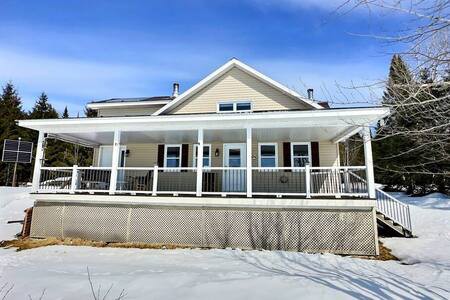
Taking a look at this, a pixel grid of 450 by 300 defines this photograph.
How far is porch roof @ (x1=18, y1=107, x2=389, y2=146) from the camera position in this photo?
9953 millimetres

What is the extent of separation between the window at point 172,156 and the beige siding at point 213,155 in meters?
0.51

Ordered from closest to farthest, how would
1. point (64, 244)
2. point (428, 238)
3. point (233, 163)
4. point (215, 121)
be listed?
point (64, 244) < point (215, 121) < point (428, 238) < point (233, 163)

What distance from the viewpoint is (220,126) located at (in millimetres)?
10844

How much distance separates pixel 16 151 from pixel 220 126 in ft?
62.0

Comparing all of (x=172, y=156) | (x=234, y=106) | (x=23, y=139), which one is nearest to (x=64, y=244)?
(x=172, y=156)

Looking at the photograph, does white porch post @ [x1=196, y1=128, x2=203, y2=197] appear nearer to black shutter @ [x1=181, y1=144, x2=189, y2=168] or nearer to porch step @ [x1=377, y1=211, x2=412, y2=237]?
black shutter @ [x1=181, y1=144, x2=189, y2=168]

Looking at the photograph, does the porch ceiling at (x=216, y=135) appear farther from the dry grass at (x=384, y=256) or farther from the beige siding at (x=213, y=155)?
the dry grass at (x=384, y=256)

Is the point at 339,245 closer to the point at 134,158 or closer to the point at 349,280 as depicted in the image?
the point at 349,280

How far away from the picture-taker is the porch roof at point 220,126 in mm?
9953

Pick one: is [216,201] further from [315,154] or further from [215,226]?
[315,154]

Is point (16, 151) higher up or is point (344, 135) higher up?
point (16, 151)

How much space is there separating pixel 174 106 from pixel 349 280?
10.5 m

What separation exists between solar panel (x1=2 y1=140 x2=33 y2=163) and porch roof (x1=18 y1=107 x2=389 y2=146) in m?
11.8

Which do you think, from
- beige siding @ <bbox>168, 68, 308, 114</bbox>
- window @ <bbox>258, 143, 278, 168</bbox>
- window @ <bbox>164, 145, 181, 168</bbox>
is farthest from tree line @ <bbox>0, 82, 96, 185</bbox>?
window @ <bbox>258, 143, 278, 168</bbox>
